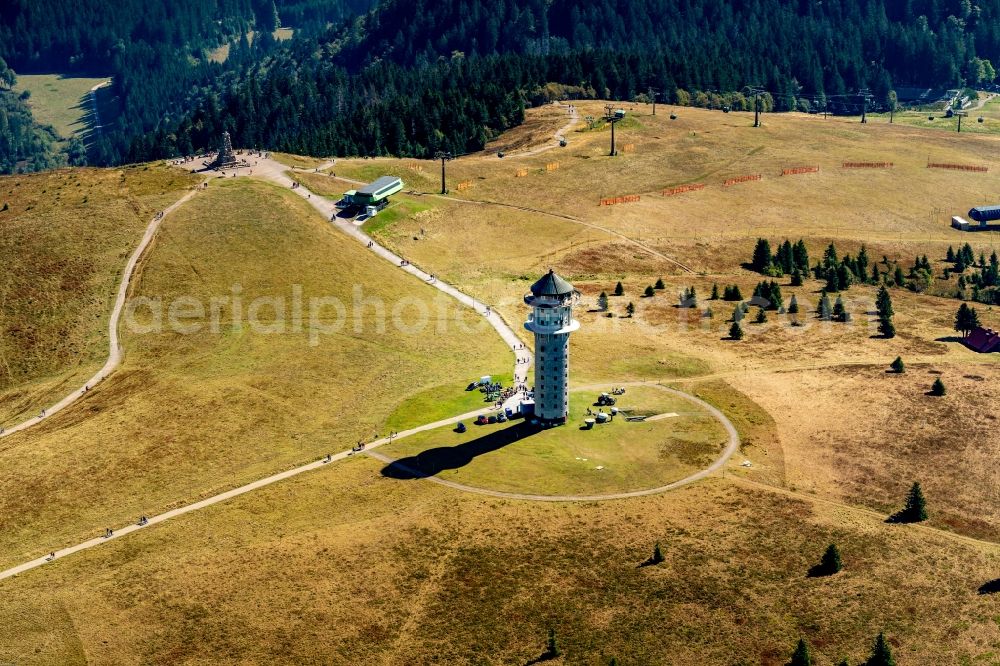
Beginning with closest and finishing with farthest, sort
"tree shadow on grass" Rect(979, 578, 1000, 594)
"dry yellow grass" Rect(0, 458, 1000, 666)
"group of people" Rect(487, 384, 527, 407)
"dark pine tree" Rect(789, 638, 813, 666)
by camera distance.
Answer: "dark pine tree" Rect(789, 638, 813, 666), "dry yellow grass" Rect(0, 458, 1000, 666), "tree shadow on grass" Rect(979, 578, 1000, 594), "group of people" Rect(487, 384, 527, 407)

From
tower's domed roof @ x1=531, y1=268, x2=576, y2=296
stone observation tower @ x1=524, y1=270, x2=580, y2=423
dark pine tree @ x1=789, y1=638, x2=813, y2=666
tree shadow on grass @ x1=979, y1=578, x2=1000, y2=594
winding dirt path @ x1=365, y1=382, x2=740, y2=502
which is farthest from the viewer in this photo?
stone observation tower @ x1=524, y1=270, x2=580, y2=423

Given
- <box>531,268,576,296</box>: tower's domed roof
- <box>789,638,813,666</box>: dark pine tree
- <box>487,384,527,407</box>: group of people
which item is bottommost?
<box>789,638,813,666</box>: dark pine tree

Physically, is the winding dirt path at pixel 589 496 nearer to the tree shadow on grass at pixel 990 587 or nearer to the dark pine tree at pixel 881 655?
the tree shadow on grass at pixel 990 587

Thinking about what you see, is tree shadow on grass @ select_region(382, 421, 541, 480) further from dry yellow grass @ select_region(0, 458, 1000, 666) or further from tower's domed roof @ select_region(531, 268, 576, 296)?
tower's domed roof @ select_region(531, 268, 576, 296)

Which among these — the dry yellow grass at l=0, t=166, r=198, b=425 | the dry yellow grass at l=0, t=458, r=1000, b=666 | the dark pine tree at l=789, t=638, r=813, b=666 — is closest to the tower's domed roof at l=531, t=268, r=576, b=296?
the dry yellow grass at l=0, t=458, r=1000, b=666

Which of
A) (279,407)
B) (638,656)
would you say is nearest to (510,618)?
(638,656)

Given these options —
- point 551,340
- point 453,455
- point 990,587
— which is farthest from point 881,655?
point 551,340

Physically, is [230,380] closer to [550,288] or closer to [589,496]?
[550,288]

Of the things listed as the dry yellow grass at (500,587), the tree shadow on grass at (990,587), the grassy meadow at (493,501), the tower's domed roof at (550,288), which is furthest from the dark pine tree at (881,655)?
the tower's domed roof at (550,288)
